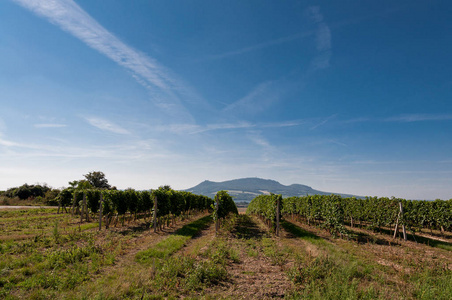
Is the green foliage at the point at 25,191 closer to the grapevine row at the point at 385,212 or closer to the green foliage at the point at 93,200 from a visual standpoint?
the green foliage at the point at 93,200

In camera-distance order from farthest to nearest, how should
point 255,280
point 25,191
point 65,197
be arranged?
point 25,191 < point 65,197 < point 255,280

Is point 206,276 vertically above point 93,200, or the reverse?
point 93,200

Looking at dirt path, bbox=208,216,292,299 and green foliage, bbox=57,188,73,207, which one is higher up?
green foliage, bbox=57,188,73,207

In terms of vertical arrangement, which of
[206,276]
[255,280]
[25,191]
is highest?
[25,191]

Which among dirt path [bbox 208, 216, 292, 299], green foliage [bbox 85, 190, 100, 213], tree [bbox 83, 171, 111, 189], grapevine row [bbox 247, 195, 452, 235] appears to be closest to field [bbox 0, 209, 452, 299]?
dirt path [bbox 208, 216, 292, 299]

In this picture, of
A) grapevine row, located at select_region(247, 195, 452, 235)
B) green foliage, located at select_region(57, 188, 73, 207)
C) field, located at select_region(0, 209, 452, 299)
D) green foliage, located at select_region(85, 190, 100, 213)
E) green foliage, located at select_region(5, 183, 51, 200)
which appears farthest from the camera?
green foliage, located at select_region(5, 183, 51, 200)

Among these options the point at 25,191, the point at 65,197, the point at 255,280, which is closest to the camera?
the point at 255,280

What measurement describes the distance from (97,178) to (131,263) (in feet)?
173

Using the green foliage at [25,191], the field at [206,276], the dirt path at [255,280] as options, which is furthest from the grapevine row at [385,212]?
the green foliage at [25,191]

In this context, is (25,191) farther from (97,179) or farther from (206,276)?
(206,276)

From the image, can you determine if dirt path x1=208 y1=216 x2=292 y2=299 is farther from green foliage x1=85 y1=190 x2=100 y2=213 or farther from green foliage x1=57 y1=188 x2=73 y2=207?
green foliage x1=57 y1=188 x2=73 y2=207

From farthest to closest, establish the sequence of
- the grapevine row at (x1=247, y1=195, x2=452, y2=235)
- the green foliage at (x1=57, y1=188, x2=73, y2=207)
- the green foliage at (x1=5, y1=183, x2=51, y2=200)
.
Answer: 1. the green foliage at (x1=5, y1=183, x2=51, y2=200)
2. the green foliage at (x1=57, y1=188, x2=73, y2=207)
3. the grapevine row at (x1=247, y1=195, x2=452, y2=235)

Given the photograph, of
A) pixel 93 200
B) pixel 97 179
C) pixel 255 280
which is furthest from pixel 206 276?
pixel 97 179

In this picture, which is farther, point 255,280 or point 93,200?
point 93,200
